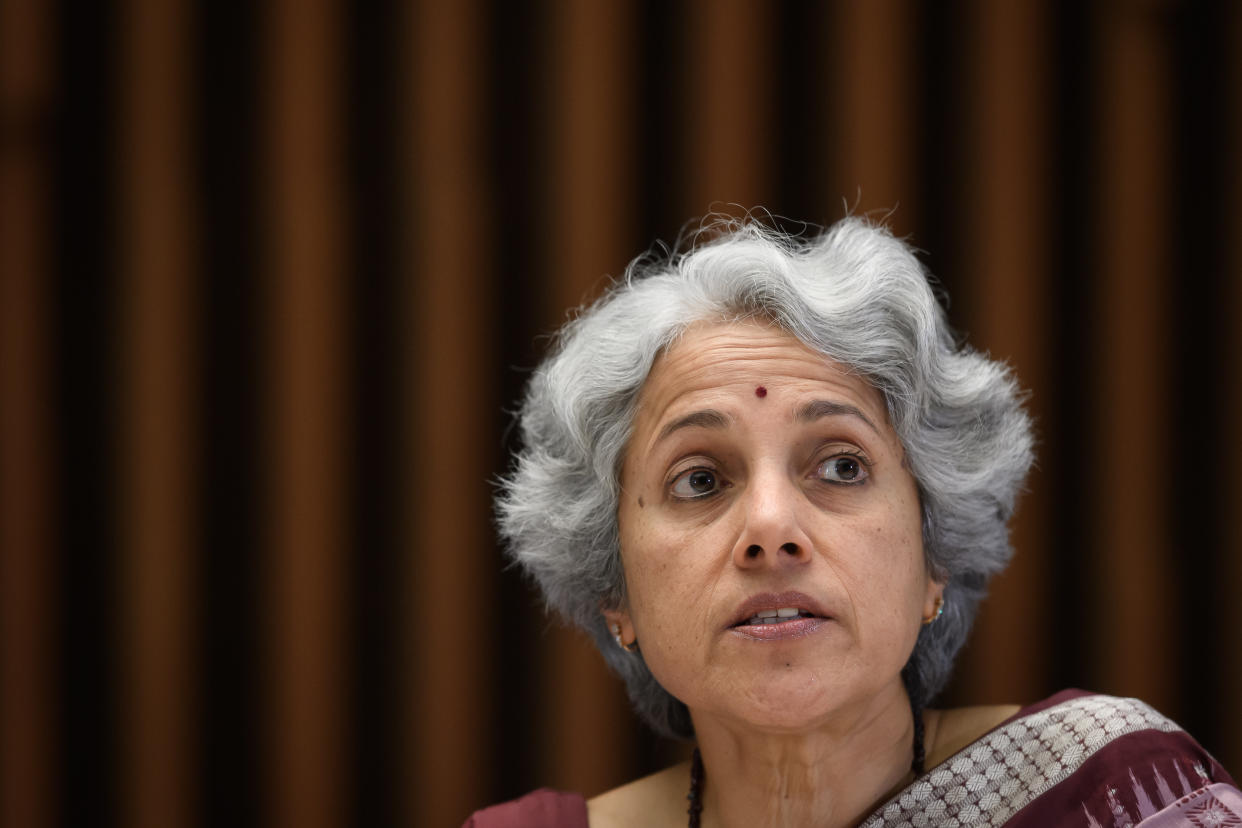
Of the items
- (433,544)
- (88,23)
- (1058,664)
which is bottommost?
(1058,664)

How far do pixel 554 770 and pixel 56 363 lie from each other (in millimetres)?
1498

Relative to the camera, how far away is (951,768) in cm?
158

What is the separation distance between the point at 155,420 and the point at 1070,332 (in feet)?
7.03

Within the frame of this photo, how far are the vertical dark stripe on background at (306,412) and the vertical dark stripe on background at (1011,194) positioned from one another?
4.82 ft

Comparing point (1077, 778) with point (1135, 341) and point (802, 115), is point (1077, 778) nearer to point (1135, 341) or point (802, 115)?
point (1135, 341)

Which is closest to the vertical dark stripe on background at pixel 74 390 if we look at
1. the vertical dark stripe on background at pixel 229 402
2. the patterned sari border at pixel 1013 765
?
the vertical dark stripe on background at pixel 229 402

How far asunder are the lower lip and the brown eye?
0.76 ft

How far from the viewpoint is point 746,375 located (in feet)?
5.17

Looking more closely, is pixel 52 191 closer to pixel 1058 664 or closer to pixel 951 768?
pixel 951 768

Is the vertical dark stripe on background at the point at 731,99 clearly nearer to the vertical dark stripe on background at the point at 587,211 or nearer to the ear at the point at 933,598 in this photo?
the vertical dark stripe on background at the point at 587,211

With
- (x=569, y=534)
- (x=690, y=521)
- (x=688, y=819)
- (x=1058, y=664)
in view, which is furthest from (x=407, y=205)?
(x=1058, y=664)

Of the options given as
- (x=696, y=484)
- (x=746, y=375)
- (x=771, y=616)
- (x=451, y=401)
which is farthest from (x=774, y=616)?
(x=451, y=401)

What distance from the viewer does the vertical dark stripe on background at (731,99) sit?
7.95 feet

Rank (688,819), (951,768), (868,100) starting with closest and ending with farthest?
1. (951,768)
2. (688,819)
3. (868,100)
